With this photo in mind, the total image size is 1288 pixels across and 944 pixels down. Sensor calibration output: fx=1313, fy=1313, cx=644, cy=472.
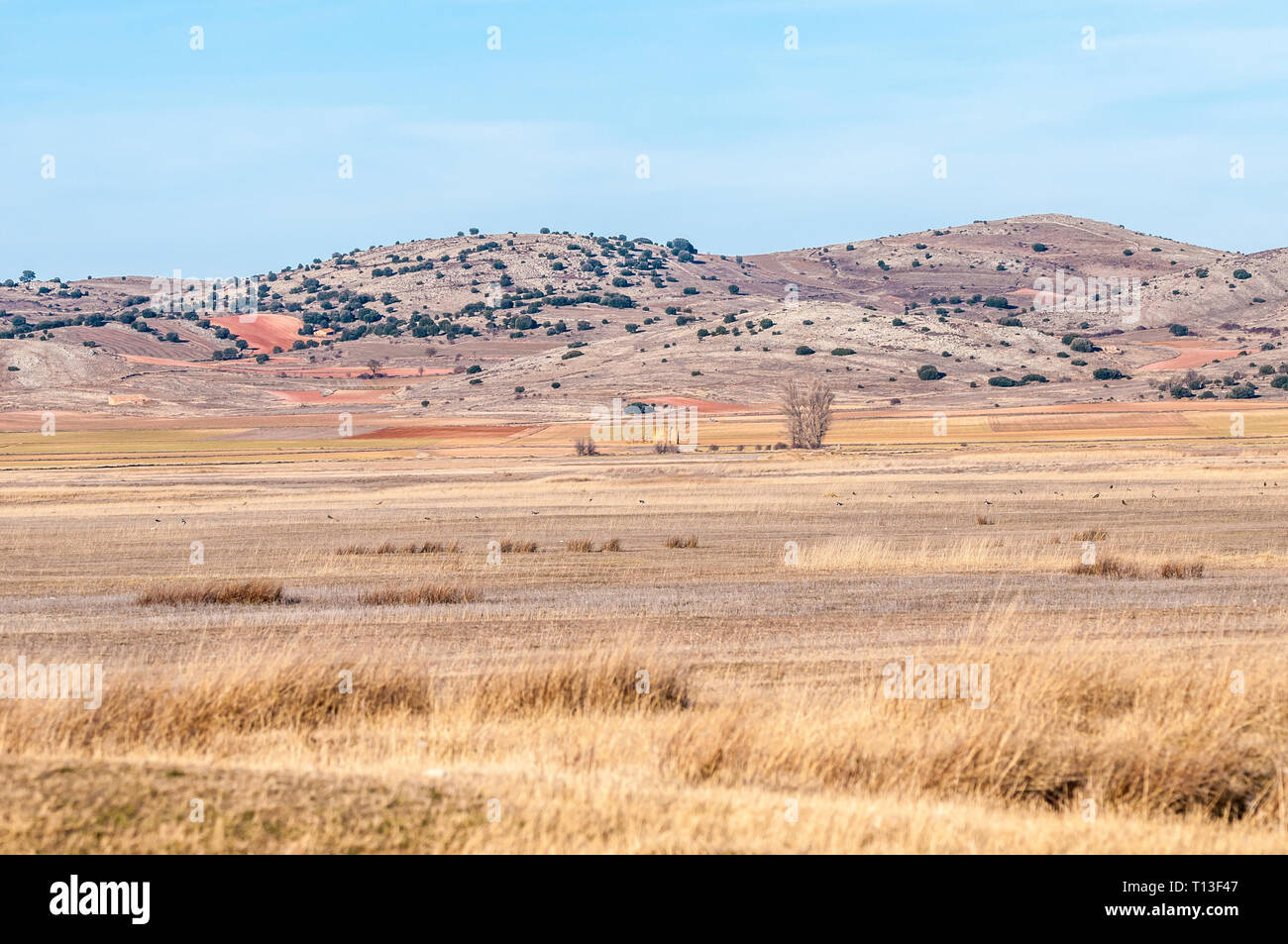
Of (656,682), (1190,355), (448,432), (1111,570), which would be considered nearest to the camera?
(656,682)

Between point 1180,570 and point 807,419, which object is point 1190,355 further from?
point 1180,570

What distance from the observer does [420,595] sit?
938 inches

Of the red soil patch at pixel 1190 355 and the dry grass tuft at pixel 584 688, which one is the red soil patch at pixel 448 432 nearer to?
the red soil patch at pixel 1190 355

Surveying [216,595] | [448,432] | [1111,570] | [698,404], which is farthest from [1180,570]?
[698,404]

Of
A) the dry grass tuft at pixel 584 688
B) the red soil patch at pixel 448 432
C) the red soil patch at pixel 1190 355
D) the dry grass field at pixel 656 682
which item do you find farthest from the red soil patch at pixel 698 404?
the dry grass tuft at pixel 584 688

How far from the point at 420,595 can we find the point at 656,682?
10.5 metres

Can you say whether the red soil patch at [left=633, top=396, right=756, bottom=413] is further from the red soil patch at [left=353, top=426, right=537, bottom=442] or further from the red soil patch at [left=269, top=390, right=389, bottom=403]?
the red soil patch at [left=269, top=390, right=389, bottom=403]

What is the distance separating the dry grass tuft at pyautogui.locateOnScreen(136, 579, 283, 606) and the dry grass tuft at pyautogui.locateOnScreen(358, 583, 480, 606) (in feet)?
5.56

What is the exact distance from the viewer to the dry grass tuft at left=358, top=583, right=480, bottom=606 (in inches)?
925

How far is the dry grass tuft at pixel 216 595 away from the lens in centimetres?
2370

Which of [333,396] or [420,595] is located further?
[333,396]

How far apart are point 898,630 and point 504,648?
5.88 meters
